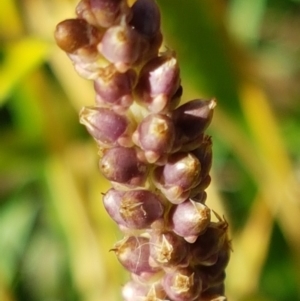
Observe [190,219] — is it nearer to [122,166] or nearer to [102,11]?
[122,166]

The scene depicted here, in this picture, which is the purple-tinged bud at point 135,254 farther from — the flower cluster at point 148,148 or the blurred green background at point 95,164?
the blurred green background at point 95,164

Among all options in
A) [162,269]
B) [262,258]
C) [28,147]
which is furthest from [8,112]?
[162,269]

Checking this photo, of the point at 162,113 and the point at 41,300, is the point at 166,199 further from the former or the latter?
the point at 41,300

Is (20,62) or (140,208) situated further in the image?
(20,62)

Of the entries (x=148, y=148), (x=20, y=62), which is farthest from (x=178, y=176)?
(x=20, y=62)

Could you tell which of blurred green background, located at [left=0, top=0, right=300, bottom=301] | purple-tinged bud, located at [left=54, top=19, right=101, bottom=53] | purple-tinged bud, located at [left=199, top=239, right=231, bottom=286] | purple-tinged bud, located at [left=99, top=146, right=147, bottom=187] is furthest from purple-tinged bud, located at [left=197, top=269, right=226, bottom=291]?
blurred green background, located at [left=0, top=0, right=300, bottom=301]

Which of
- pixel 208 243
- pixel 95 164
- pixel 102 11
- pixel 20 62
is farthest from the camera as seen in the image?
pixel 95 164

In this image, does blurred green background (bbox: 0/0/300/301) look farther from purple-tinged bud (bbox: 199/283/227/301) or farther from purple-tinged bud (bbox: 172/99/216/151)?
purple-tinged bud (bbox: 172/99/216/151)
